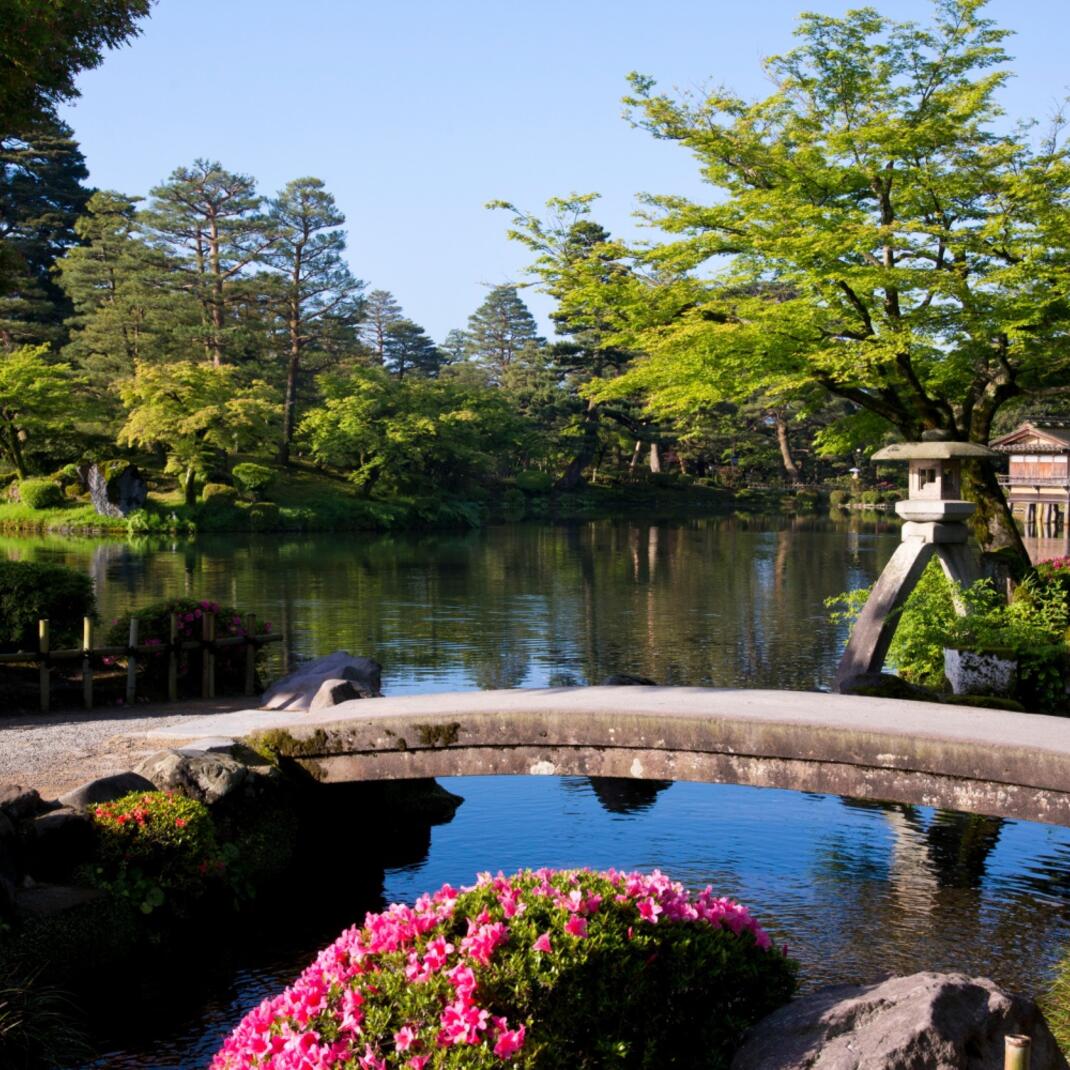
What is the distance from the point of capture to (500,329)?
79938 mm

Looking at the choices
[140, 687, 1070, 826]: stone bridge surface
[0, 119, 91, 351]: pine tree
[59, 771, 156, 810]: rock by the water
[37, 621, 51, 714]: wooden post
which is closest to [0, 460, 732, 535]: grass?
[0, 119, 91, 351]: pine tree

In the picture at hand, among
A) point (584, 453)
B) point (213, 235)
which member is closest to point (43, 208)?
point (213, 235)

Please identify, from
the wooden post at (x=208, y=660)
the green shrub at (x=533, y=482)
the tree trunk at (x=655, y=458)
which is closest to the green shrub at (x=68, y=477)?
the green shrub at (x=533, y=482)

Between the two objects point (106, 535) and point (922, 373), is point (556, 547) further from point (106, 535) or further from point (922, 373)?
point (922, 373)

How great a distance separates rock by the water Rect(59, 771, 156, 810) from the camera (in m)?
7.79

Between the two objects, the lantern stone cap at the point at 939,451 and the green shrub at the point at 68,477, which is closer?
the lantern stone cap at the point at 939,451

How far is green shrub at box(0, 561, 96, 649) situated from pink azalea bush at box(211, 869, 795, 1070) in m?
9.82

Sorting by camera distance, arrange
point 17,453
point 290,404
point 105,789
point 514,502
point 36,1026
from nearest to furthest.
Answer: point 36,1026, point 105,789, point 17,453, point 290,404, point 514,502

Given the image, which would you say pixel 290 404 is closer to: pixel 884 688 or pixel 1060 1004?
pixel 884 688

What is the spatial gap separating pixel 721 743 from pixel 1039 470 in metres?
40.7

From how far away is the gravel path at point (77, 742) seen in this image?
8913 millimetres

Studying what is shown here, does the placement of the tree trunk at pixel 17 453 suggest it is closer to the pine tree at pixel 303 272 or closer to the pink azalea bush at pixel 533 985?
the pine tree at pixel 303 272

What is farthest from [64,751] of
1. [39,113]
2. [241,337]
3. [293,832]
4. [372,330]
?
[372,330]

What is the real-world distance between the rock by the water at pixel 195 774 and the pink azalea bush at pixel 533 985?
412 cm
